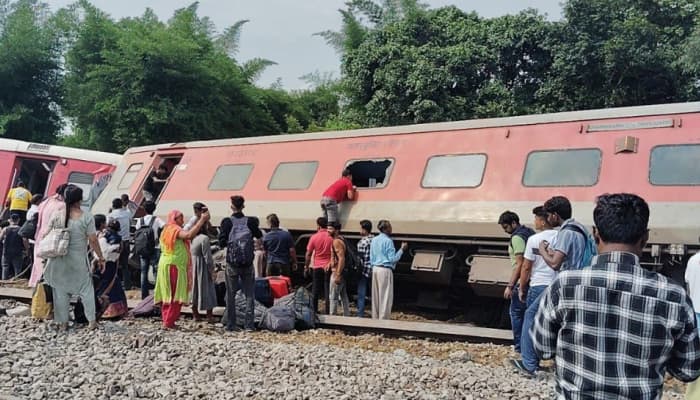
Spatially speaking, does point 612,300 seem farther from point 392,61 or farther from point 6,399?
point 392,61

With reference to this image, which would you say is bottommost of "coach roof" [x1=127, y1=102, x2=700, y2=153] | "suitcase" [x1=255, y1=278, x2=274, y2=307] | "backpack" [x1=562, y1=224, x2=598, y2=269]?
"suitcase" [x1=255, y1=278, x2=274, y2=307]

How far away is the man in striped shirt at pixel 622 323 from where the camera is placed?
7.77ft

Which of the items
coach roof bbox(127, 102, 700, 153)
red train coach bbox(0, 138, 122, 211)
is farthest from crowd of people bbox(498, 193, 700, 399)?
red train coach bbox(0, 138, 122, 211)

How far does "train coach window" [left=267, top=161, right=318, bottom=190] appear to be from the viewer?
10859mm

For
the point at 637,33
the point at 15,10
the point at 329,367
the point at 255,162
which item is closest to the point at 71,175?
the point at 255,162

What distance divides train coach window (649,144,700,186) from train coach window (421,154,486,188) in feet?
7.27

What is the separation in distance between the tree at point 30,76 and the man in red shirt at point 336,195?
16.5 m

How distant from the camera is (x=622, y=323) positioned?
239 centimetres

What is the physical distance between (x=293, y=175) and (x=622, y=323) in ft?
29.3

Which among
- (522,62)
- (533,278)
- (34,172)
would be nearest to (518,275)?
(533,278)

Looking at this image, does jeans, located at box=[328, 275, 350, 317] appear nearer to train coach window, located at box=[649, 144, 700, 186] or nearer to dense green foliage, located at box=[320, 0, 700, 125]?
train coach window, located at box=[649, 144, 700, 186]

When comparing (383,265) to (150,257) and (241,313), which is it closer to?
(241,313)

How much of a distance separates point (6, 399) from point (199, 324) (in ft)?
12.3

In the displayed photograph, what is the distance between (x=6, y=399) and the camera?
188 inches
